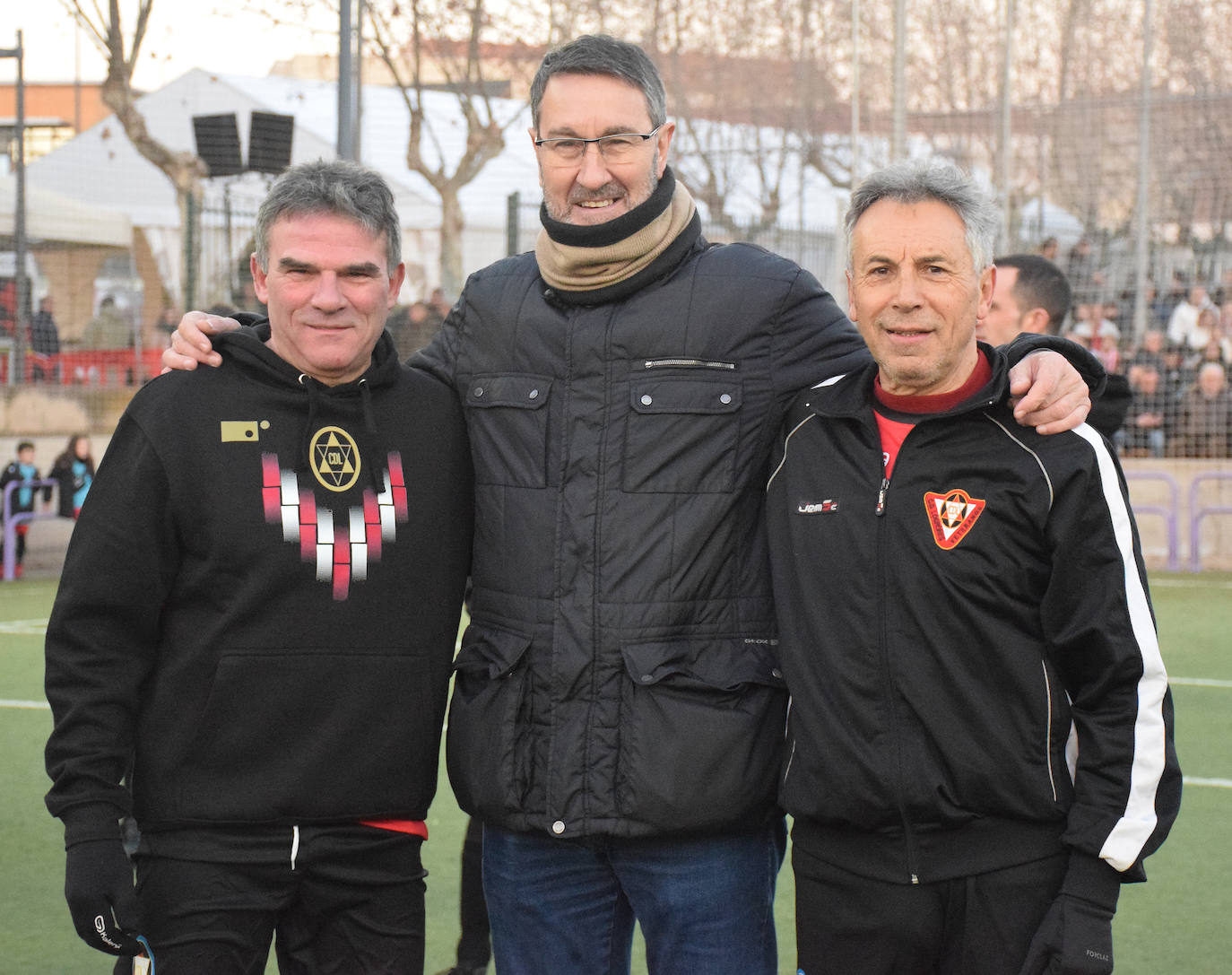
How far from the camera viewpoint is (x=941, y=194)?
264cm

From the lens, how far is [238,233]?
14.0 meters

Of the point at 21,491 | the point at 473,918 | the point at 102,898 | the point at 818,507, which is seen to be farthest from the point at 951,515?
the point at 21,491

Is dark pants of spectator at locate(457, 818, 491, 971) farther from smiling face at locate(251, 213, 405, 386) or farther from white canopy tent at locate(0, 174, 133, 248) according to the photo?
white canopy tent at locate(0, 174, 133, 248)

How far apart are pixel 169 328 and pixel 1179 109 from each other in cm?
1056

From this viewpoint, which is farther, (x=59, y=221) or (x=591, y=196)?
(x=59, y=221)

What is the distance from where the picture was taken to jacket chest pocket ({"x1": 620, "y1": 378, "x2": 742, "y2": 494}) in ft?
9.34

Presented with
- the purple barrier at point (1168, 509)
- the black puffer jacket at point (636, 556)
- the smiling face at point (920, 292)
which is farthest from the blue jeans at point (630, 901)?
the purple barrier at point (1168, 509)

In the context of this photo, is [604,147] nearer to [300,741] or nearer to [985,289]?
[985,289]

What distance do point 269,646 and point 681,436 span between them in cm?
85

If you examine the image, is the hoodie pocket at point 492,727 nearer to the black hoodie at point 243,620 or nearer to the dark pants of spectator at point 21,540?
the black hoodie at point 243,620

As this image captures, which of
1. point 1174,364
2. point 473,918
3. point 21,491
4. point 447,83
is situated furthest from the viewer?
point 447,83

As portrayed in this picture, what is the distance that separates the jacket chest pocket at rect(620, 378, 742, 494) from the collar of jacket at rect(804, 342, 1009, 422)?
0.17 m

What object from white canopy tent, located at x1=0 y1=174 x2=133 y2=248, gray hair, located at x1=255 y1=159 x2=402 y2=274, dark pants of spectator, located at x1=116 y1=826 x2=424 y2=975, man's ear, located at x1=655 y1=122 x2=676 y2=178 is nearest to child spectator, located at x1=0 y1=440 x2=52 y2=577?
white canopy tent, located at x1=0 y1=174 x2=133 y2=248

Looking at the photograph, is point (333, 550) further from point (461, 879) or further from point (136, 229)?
point (136, 229)
